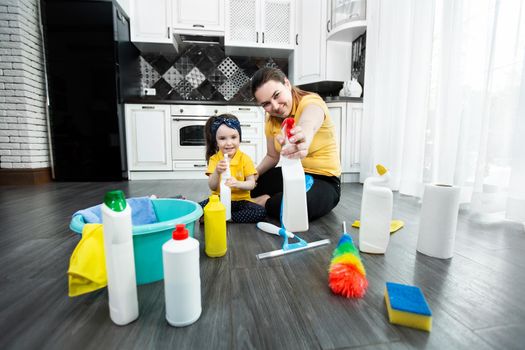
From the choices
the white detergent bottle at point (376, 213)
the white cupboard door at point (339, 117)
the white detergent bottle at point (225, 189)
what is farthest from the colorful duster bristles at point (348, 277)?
the white cupboard door at point (339, 117)

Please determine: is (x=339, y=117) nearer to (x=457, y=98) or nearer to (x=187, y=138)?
(x=457, y=98)

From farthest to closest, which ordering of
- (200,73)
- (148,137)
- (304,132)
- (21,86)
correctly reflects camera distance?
(200,73) → (148,137) → (21,86) → (304,132)

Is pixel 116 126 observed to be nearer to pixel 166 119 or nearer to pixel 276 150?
pixel 166 119

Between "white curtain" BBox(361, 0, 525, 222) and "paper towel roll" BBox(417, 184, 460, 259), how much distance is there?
1.88 ft

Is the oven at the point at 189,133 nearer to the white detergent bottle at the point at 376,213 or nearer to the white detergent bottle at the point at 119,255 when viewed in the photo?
the white detergent bottle at the point at 376,213

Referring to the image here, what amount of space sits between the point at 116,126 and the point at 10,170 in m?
0.92

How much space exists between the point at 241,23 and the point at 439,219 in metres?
2.84

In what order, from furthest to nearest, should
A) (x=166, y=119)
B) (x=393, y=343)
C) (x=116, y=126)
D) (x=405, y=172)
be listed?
(x=166, y=119), (x=116, y=126), (x=405, y=172), (x=393, y=343)

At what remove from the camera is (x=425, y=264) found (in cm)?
76

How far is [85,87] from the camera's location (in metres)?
2.46

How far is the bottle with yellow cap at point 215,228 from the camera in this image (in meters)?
0.78

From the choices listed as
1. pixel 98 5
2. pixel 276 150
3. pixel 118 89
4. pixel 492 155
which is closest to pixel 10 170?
pixel 118 89

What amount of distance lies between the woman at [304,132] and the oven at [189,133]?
156 centimetres

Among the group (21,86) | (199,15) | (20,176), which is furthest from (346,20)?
(20,176)
